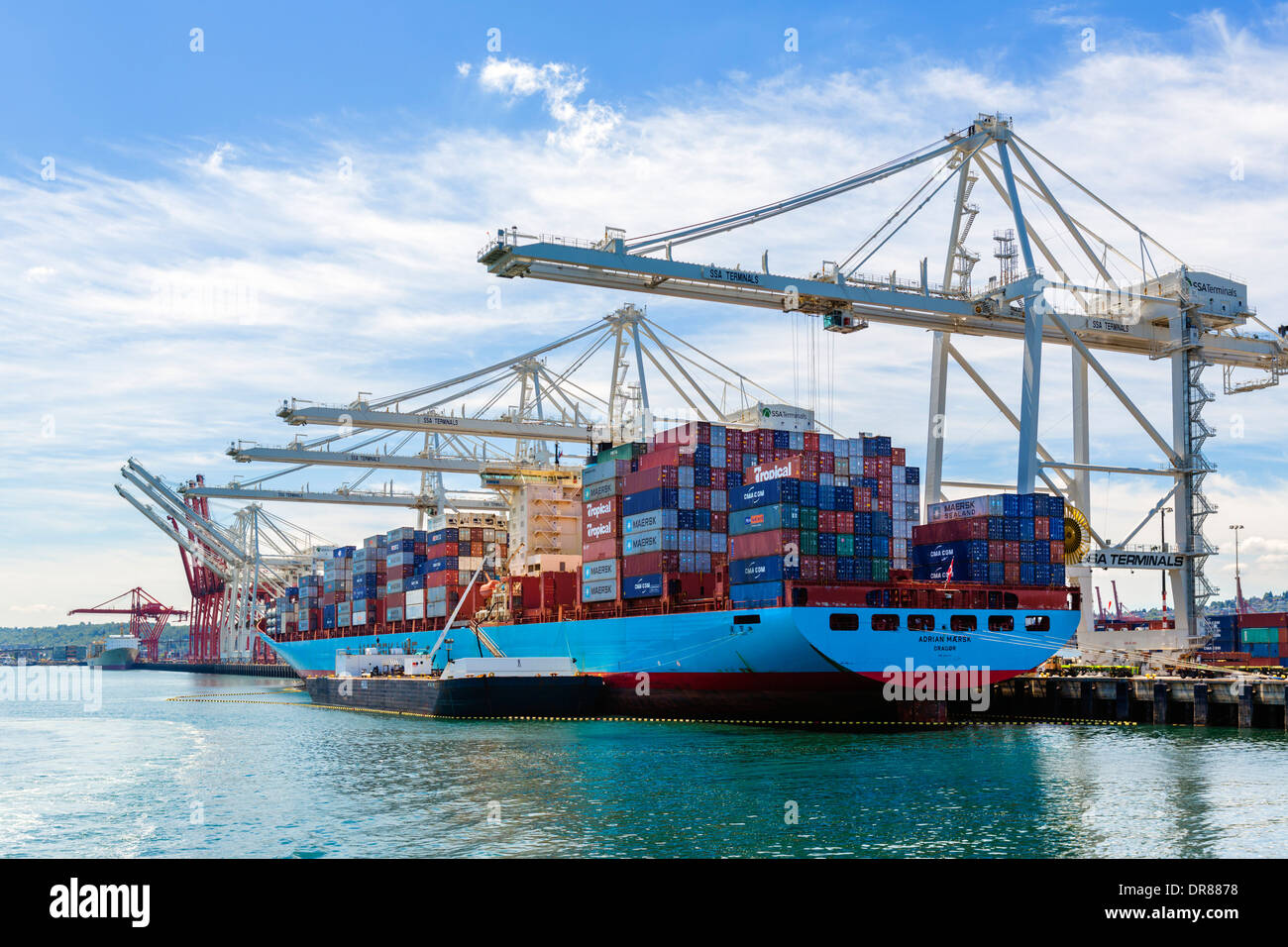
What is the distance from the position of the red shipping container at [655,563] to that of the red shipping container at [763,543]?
3428 mm

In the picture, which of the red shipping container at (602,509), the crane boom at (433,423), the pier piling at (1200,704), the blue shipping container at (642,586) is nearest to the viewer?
the pier piling at (1200,704)

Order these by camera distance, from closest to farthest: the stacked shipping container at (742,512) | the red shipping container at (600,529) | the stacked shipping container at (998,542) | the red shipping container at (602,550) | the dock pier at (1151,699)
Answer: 1. the dock pier at (1151,699)
2. the stacked shipping container at (742,512)
3. the stacked shipping container at (998,542)
4. the red shipping container at (602,550)
5. the red shipping container at (600,529)

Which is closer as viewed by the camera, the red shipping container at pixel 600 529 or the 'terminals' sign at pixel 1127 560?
the red shipping container at pixel 600 529

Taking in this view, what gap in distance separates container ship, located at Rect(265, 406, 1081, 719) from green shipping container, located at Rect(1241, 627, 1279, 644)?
3616cm

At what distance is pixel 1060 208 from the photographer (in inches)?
1900

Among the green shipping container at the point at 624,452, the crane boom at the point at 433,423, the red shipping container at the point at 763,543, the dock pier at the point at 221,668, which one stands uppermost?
the crane boom at the point at 433,423

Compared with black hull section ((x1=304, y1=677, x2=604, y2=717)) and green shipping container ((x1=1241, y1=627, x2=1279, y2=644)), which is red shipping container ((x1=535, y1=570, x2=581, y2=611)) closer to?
black hull section ((x1=304, y1=677, x2=604, y2=717))

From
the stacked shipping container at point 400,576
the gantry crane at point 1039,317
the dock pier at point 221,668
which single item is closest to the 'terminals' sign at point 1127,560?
the gantry crane at point 1039,317

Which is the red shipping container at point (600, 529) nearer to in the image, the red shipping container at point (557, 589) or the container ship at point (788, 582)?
the container ship at point (788, 582)

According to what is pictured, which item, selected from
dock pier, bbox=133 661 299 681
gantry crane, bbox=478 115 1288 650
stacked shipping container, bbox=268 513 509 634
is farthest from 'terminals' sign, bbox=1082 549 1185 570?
dock pier, bbox=133 661 299 681

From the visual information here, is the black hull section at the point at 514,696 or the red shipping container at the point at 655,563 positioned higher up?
the red shipping container at the point at 655,563

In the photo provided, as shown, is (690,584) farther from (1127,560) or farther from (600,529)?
(1127,560)

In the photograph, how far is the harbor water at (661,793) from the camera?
1888 cm

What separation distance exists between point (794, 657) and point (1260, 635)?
1895 inches
